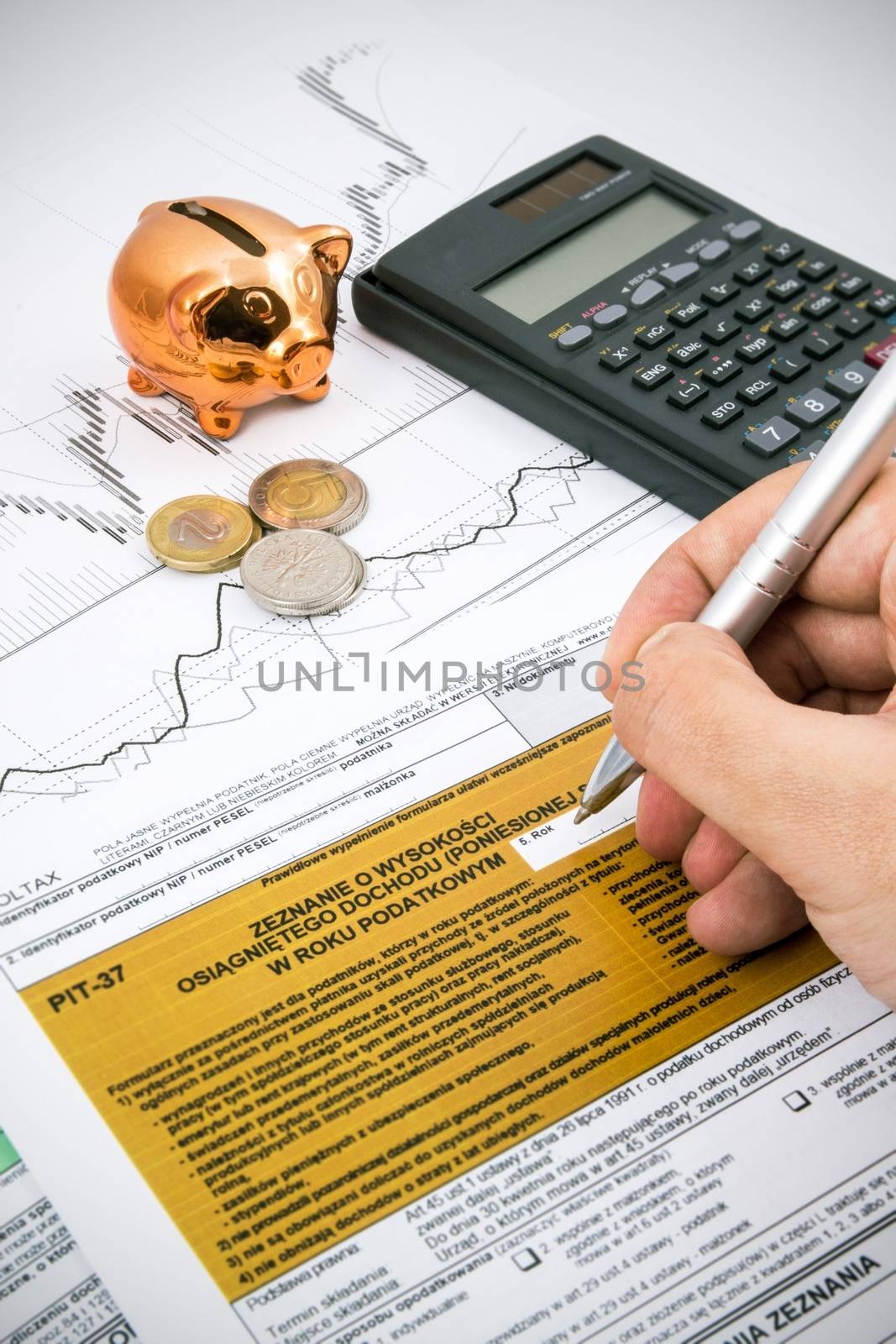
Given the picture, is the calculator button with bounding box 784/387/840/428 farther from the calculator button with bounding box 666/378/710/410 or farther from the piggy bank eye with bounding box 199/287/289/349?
the piggy bank eye with bounding box 199/287/289/349

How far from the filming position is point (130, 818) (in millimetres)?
553

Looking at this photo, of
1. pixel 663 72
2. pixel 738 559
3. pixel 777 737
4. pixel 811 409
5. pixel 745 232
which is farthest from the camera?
pixel 663 72

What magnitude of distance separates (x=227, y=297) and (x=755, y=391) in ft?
0.85

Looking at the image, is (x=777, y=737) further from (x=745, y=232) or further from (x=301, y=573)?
(x=745, y=232)

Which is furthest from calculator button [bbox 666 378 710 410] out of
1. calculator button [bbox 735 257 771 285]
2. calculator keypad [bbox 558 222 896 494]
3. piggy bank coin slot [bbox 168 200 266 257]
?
piggy bank coin slot [bbox 168 200 266 257]

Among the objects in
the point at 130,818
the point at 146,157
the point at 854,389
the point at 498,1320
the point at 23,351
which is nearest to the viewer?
the point at 498,1320

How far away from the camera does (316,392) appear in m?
0.73

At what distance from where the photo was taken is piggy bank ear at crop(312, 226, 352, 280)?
656 millimetres

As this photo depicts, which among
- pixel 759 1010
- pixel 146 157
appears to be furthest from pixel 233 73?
pixel 759 1010

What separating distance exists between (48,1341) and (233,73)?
0.86m

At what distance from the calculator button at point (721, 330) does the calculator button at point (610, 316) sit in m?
0.04

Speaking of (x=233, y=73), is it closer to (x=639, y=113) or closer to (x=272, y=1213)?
(x=639, y=113)

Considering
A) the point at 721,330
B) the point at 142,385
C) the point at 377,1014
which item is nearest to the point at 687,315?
the point at 721,330

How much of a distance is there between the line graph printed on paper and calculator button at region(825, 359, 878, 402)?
0.34 feet
